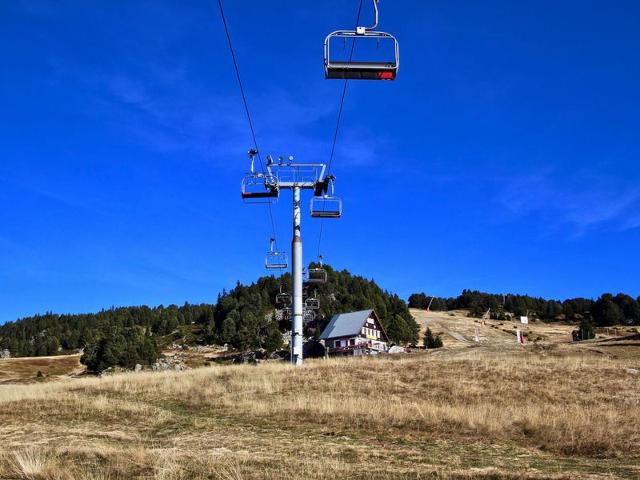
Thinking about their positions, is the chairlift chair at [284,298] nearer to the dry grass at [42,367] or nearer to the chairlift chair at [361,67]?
the chairlift chair at [361,67]

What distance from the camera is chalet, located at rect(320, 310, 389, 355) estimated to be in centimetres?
9219

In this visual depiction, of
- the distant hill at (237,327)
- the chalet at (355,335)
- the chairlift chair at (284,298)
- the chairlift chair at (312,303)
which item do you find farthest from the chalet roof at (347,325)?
the chairlift chair at (284,298)

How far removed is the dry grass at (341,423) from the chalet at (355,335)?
60546 mm

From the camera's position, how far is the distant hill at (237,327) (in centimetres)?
8700

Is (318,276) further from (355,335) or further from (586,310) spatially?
(586,310)

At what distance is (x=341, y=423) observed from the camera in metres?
17.5

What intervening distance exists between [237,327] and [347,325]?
56.1 meters

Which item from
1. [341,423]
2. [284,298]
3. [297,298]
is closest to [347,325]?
[284,298]

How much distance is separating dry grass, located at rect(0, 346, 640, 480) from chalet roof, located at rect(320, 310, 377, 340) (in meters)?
61.8

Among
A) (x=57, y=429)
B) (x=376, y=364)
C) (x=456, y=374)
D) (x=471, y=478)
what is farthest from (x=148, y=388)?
(x=471, y=478)

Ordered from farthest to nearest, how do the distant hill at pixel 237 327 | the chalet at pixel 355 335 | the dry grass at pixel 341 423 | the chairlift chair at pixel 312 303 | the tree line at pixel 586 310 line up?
the tree line at pixel 586 310 → the chalet at pixel 355 335 → the distant hill at pixel 237 327 → the chairlift chair at pixel 312 303 → the dry grass at pixel 341 423

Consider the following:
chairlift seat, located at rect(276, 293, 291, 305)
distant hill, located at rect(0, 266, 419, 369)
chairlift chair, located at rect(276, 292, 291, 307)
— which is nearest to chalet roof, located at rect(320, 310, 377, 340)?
distant hill, located at rect(0, 266, 419, 369)

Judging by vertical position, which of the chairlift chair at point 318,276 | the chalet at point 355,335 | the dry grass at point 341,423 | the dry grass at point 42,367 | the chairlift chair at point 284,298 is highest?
the chairlift chair at point 318,276

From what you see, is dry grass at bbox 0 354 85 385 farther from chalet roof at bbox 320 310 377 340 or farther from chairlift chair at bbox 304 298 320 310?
chairlift chair at bbox 304 298 320 310
